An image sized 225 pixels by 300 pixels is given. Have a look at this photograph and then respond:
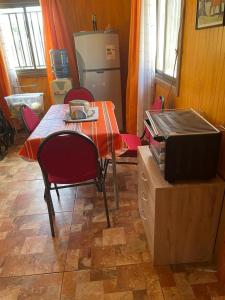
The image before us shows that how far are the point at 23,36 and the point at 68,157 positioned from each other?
10.7ft

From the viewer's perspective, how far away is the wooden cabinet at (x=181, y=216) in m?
1.35

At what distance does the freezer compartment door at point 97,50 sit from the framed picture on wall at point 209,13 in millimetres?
1992

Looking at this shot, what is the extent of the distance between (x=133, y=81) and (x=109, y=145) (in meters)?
1.70

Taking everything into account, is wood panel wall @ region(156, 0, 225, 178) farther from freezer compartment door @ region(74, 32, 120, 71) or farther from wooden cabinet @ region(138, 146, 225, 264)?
freezer compartment door @ region(74, 32, 120, 71)

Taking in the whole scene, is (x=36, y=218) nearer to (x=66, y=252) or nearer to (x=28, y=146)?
(x=66, y=252)

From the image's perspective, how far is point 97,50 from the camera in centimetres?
339

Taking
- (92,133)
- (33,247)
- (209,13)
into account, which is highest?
(209,13)

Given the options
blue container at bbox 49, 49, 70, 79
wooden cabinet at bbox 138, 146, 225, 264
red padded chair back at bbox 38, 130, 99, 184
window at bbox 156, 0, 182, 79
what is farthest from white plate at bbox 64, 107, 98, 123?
blue container at bbox 49, 49, 70, 79

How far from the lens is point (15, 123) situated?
404 cm

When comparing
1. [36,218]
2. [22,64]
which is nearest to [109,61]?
[22,64]

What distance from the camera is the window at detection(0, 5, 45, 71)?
3701mm

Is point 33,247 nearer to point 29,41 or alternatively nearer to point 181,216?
point 181,216

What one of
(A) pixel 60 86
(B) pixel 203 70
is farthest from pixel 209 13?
(A) pixel 60 86

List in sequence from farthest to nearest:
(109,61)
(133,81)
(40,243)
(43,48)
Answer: (43,48), (109,61), (133,81), (40,243)
